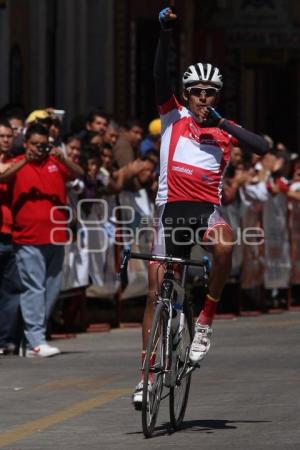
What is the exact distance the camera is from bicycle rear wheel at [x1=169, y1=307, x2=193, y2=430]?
11.7 metres

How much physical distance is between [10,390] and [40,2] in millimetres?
13571

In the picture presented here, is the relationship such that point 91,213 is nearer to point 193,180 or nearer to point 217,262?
point 193,180

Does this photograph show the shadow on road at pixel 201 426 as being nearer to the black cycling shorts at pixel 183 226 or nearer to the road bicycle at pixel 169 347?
the road bicycle at pixel 169 347

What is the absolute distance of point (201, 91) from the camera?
39.7 feet

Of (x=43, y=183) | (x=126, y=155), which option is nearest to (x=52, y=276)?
(x=43, y=183)

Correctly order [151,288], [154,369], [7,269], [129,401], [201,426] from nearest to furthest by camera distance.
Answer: [154,369]
[201,426]
[151,288]
[129,401]
[7,269]

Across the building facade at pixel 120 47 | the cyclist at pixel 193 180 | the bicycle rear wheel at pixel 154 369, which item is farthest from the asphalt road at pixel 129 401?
the building facade at pixel 120 47

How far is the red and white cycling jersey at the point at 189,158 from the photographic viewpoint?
12086 mm

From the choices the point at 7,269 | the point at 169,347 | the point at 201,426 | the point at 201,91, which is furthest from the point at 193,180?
the point at 7,269

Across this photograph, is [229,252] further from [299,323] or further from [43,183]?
[299,323]

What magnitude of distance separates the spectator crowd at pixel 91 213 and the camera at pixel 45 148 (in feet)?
0.05

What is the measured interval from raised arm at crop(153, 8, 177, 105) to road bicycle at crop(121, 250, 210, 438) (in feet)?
3.42

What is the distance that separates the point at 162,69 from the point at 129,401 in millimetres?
2396

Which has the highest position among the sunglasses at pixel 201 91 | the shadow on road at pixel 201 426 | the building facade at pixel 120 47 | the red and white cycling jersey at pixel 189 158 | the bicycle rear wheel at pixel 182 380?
the building facade at pixel 120 47
